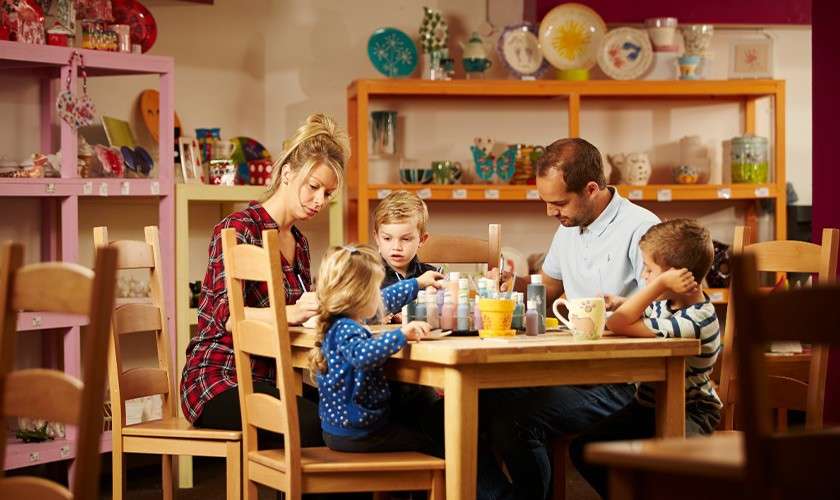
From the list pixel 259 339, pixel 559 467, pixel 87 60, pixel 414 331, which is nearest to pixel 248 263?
pixel 259 339

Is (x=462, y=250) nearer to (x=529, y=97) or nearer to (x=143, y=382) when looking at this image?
(x=143, y=382)

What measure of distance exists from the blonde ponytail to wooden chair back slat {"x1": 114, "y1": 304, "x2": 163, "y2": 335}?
1.74 feet

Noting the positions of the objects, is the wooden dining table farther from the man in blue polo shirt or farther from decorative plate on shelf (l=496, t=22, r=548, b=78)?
decorative plate on shelf (l=496, t=22, r=548, b=78)

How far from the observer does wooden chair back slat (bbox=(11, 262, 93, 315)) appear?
6.57 ft

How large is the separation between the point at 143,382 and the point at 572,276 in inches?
57.5

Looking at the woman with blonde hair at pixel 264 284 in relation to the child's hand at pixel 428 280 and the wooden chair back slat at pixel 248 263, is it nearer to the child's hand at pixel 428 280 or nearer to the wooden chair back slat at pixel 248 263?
the wooden chair back slat at pixel 248 263

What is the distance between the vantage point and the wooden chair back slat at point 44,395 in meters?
2.00

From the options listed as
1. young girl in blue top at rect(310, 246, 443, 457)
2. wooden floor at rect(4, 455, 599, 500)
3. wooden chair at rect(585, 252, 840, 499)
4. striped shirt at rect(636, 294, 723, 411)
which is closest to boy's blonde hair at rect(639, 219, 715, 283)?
striped shirt at rect(636, 294, 723, 411)

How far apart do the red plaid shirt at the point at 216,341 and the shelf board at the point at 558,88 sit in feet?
7.36

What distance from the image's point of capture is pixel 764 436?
Answer: 171cm

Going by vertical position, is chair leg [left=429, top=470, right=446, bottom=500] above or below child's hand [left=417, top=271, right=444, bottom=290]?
below

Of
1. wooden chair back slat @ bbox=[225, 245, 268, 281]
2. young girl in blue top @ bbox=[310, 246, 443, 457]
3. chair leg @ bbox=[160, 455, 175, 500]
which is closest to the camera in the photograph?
young girl in blue top @ bbox=[310, 246, 443, 457]

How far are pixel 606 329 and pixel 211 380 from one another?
1174mm

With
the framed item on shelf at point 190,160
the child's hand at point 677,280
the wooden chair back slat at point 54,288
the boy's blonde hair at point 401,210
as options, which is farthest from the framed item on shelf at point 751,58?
the wooden chair back slat at point 54,288
